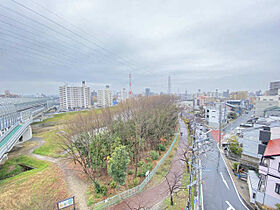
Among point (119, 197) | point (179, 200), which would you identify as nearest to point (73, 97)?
point (119, 197)

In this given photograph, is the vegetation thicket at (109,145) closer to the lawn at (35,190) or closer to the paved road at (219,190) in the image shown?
the lawn at (35,190)

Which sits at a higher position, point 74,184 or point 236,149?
point 236,149

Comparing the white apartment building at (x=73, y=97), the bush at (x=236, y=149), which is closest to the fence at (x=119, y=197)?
the bush at (x=236, y=149)

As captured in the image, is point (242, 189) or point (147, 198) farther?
point (242, 189)

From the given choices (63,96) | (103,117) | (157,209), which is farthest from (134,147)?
(63,96)

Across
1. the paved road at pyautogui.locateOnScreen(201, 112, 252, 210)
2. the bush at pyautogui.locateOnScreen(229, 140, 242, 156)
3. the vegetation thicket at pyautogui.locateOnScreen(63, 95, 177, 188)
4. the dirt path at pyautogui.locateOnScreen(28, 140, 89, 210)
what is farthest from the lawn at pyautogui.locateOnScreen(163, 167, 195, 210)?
the bush at pyautogui.locateOnScreen(229, 140, 242, 156)

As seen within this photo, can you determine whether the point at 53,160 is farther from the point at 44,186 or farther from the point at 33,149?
the point at 33,149

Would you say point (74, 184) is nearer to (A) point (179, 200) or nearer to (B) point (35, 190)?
(B) point (35, 190)
